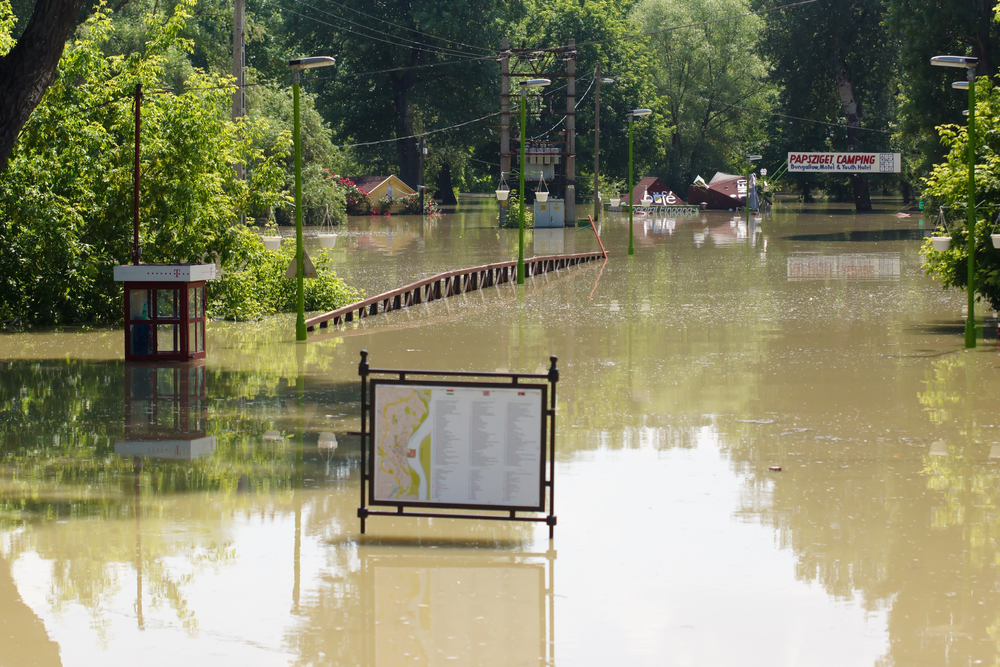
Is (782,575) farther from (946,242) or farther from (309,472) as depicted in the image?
(946,242)

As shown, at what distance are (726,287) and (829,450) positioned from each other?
63.2ft

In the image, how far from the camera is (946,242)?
20781 millimetres

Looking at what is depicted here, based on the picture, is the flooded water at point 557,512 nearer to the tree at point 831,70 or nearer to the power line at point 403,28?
the tree at point 831,70

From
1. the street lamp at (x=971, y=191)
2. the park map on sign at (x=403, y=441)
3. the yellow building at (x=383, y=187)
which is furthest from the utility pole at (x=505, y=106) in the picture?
the park map on sign at (x=403, y=441)

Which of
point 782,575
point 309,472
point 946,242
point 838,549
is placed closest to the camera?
point 782,575

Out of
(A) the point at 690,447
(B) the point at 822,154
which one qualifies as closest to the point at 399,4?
(B) the point at 822,154

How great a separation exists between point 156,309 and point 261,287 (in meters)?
7.20

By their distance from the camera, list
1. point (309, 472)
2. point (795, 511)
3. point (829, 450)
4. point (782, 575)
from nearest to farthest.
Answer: point (782, 575), point (795, 511), point (309, 472), point (829, 450)

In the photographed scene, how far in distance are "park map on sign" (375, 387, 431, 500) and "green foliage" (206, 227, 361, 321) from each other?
1551 centimetres

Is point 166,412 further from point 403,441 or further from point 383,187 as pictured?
point 383,187

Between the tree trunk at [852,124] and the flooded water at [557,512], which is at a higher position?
the tree trunk at [852,124]

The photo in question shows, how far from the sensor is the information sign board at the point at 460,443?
859 centimetres

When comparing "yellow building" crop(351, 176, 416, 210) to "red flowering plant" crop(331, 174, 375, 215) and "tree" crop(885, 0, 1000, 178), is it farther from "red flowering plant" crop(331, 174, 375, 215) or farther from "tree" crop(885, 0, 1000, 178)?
"tree" crop(885, 0, 1000, 178)

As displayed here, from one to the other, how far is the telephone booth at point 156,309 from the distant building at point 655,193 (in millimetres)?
69418
